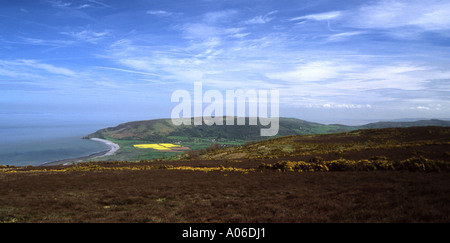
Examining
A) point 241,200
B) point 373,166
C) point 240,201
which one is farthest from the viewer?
point 373,166

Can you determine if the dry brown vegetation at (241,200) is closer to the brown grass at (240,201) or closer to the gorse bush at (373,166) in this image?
the brown grass at (240,201)

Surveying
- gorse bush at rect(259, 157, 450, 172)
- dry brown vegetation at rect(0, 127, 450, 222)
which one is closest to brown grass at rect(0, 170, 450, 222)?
dry brown vegetation at rect(0, 127, 450, 222)

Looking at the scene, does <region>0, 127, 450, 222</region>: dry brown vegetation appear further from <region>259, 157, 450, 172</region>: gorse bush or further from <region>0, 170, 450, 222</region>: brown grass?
Result: <region>259, 157, 450, 172</region>: gorse bush

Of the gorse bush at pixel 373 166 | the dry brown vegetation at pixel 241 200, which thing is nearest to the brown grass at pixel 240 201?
the dry brown vegetation at pixel 241 200

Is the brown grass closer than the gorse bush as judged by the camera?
Yes

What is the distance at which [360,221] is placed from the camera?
27.8 ft

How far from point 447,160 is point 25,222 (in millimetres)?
30345

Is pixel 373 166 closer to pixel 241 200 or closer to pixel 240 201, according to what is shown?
pixel 241 200

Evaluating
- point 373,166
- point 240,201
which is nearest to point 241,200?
point 240,201

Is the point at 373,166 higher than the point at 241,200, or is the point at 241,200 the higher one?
the point at 373,166

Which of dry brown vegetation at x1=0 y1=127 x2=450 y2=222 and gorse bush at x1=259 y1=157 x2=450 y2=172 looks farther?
gorse bush at x1=259 y1=157 x2=450 y2=172

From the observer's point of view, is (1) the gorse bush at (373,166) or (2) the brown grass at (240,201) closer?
(2) the brown grass at (240,201)
